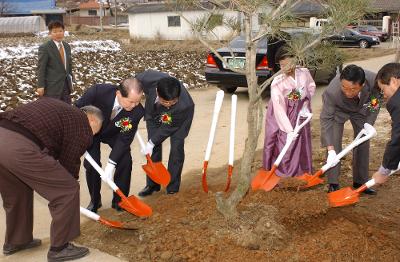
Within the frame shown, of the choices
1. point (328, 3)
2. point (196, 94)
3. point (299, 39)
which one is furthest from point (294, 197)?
point (196, 94)

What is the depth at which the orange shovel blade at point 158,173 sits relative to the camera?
13.8ft

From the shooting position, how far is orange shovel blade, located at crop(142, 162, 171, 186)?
4195 mm

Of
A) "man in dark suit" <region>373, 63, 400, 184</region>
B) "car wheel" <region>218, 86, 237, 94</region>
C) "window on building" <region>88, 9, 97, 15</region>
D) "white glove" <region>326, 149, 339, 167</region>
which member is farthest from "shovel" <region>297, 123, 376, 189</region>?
"window on building" <region>88, 9, 97, 15</region>

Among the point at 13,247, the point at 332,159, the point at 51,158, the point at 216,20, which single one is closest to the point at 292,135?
the point at 332,159

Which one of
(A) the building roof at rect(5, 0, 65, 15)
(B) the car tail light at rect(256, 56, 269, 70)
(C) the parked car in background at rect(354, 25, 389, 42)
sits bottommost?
(B) the car tail light at rect(256, 56, 269, 70)

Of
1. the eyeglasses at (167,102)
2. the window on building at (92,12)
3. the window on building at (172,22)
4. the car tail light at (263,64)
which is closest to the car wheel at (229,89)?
the car tail light at (263,64)

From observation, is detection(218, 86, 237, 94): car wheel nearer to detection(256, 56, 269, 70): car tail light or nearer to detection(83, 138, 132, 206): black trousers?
detection(256, 56, 269, 70): car tail light

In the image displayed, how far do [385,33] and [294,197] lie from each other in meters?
28.7

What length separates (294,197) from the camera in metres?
3.83

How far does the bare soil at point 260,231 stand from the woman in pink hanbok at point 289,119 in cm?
38

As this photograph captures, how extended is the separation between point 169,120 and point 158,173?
1.60 feet

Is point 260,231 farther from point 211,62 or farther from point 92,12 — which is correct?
point 92,12

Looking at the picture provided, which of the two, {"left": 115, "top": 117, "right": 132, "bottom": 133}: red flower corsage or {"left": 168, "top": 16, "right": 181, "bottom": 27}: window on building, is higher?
{"left": 168, "top": 16, "right": 181, "bottom": 27}: window on building

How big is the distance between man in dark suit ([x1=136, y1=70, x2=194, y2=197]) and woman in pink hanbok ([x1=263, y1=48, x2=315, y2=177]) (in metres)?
0.76
